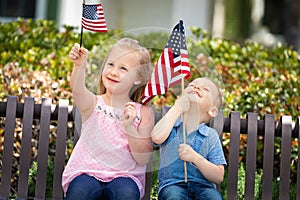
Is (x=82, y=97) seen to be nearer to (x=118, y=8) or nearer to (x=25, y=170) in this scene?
(x=25, y=170)

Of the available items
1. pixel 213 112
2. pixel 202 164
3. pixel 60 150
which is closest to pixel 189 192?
pixel 202 164

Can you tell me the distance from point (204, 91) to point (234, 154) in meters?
0.55

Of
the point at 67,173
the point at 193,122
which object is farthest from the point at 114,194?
the point at 193,122

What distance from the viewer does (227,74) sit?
519 cm

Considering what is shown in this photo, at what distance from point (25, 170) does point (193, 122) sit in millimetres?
1073

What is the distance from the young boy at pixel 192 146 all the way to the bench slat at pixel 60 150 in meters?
0.65

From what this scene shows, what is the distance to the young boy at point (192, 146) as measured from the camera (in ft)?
12.0

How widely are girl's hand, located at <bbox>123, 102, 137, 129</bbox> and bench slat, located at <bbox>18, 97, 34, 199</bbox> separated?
0.74 m

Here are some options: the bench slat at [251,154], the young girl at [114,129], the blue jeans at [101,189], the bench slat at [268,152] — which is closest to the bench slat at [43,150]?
the young girl at [114,129]

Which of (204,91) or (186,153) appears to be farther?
(204,91)

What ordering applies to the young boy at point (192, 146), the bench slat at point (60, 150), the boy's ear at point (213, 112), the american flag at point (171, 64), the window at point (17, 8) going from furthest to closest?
the window at point (17, 8), the bench slat at point (60, 150), the boy's ear at point (213, 112), the young boy at point (192, 146), the american flag at point (171, 64)

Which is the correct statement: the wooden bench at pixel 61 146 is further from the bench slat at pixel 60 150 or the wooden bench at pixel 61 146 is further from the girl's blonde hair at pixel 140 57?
the girl's blonde hair at pixel 140 57

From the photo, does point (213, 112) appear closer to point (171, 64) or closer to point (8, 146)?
point (171, 64)

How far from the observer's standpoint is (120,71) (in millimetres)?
3736
